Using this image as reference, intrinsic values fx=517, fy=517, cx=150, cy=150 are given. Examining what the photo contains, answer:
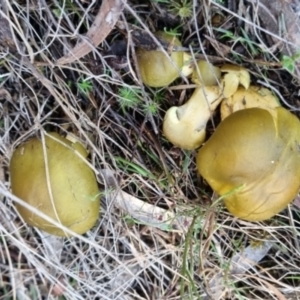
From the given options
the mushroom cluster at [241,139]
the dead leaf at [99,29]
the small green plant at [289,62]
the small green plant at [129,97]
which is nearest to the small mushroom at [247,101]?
the mushroom cluster at [241,139]

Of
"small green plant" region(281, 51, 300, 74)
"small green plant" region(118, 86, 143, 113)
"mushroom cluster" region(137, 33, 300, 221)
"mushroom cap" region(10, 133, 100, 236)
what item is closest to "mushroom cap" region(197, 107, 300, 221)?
"mushroom cluster" region(137, 33, 300, 221)

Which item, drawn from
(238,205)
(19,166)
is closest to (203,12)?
(238,205)

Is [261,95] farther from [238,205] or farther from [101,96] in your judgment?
[101,96]

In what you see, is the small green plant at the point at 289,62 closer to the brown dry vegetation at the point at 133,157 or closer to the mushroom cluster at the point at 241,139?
the brown dry vegetation at the point at 133,157

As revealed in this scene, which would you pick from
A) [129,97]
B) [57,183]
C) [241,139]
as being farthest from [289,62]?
[57,183]

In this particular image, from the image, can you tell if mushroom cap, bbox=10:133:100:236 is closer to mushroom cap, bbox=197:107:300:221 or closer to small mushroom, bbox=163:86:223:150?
small mushroom, bbox=163:86:223:150

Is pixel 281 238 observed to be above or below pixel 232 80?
below
